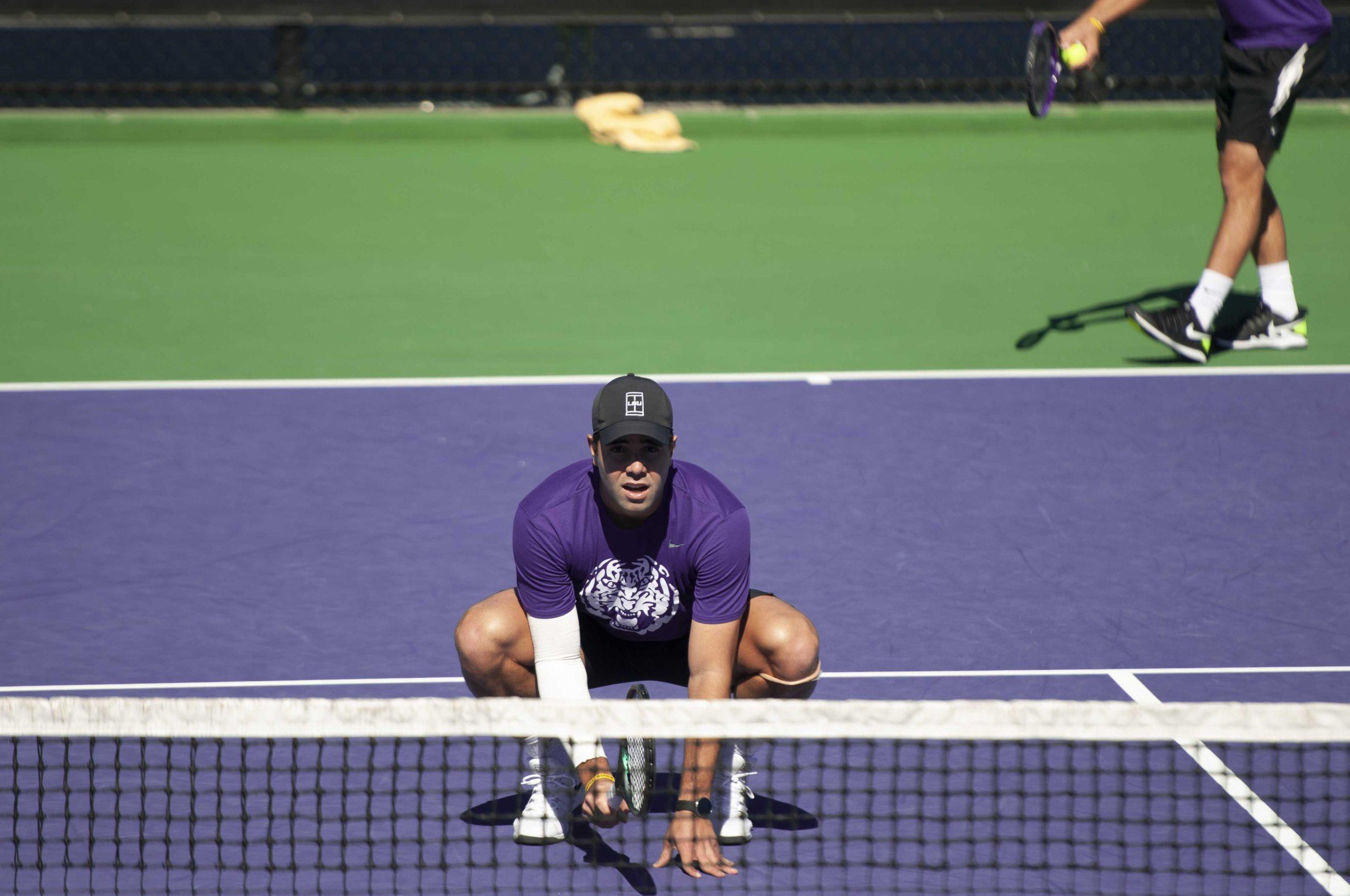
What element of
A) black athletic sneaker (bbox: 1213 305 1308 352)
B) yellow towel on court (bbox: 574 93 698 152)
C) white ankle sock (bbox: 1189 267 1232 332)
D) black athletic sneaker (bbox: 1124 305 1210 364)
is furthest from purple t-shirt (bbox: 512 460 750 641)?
yellow towel on court (bbox: 574 93 698 152)

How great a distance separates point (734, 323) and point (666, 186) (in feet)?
10.1

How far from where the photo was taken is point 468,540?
19.8 feet

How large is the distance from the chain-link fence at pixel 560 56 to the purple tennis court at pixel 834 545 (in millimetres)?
6077

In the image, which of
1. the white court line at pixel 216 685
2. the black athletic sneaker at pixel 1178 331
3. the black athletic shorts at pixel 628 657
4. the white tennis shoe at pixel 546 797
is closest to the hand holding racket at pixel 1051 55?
the black athletic sneaker at pixel 1178 331

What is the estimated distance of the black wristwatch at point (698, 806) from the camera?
3744 millimetres

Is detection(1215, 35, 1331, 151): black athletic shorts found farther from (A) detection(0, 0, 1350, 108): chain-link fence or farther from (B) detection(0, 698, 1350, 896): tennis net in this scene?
(A) detection(0, 0, 1350, 108): chain-link fence

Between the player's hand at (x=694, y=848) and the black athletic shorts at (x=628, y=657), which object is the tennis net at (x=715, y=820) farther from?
the black athletic shorts at (x=628, y=657)

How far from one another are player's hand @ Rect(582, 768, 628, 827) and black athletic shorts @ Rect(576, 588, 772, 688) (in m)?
0.56


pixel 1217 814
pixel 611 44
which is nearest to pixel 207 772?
pixel 1217 814

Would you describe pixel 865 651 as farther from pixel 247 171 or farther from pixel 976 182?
pixel 247 171

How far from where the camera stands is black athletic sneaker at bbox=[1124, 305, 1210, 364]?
26.0 ft

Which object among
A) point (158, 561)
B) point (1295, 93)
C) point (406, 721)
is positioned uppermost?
point (1295, 93)

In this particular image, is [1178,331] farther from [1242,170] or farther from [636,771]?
[636,771]

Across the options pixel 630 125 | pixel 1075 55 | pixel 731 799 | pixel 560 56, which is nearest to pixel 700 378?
pixel 1075 55
